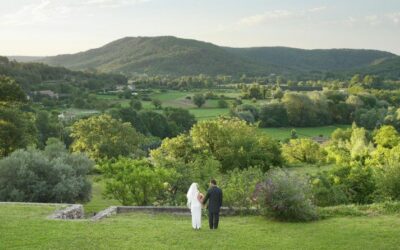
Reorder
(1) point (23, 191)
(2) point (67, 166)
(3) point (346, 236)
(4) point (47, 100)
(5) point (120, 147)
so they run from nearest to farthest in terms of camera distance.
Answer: (3) point (346, 236) → (1) point (23, 191) → (2) point (67, 166) → (5) point (120, 147) → (4) point (47, 100)

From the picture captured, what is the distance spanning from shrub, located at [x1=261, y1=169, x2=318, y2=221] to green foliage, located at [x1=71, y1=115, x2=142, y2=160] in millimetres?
31162

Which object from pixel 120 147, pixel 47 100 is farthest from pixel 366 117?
pixel 47 100

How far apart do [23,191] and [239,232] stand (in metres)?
12.4

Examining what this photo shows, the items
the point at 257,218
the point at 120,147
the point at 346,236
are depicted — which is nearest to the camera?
the point at 346,236

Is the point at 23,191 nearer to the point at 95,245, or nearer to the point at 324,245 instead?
the point at 95,245

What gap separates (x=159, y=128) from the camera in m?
84.4

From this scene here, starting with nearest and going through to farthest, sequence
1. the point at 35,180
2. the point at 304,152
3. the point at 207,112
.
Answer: the point at 35,180 → the point at 304,152 → the point at 207,112

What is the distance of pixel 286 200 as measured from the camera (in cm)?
1428

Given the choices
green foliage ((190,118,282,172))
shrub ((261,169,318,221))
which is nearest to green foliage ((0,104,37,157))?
green foliage ((190,118,282,172))

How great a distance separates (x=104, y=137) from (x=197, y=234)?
3345 cm

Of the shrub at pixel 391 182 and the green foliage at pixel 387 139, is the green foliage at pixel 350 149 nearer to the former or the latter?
the green foliage at pixel 387 139

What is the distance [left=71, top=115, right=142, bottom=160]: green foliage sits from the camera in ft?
145

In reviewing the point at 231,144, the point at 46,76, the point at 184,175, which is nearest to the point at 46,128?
the point at 231,144

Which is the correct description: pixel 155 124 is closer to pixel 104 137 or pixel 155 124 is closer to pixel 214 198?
pixel 104 137
